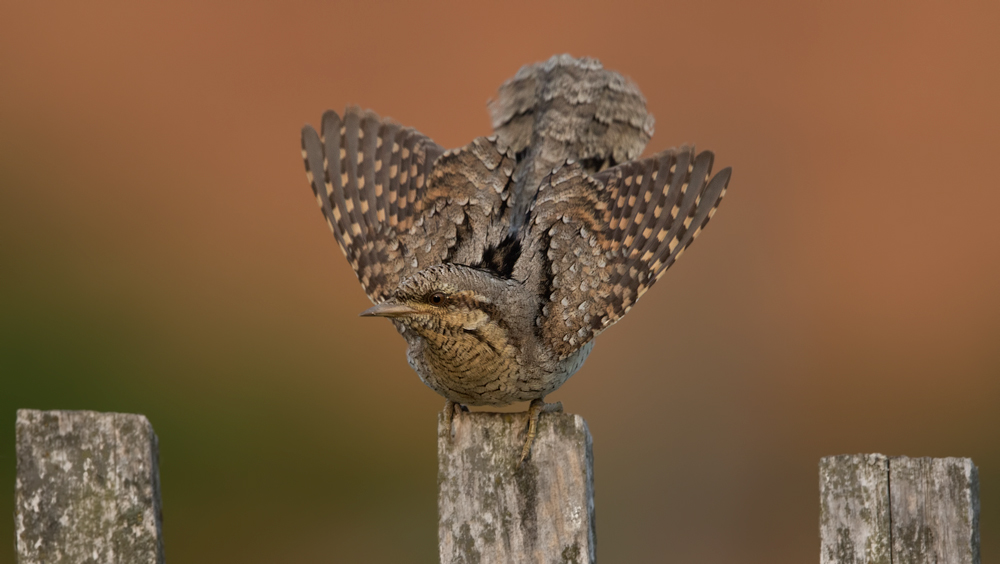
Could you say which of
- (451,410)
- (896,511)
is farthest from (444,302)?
(896,511)

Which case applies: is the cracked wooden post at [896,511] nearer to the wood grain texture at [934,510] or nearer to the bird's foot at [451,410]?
the wood grain texture at [934,510]

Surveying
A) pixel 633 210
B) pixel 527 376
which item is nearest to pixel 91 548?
pixel 527 376

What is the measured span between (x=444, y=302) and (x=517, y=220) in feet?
2.48

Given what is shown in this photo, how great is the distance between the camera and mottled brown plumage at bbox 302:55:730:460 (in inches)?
112

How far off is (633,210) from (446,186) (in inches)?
23.9

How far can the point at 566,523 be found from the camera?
2.19m

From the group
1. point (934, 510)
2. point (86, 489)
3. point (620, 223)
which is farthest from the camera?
point (620, 223)

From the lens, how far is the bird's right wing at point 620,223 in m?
3.17

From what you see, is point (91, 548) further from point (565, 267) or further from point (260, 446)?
point (260, 446)

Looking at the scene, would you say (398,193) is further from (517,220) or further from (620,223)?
(620,223)

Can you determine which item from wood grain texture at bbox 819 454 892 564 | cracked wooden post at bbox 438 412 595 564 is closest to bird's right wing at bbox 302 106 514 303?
cracked wooden post at bbox 438 412 595 564

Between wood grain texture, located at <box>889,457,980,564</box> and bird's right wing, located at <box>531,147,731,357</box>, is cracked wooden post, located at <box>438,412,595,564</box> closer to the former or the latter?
wood grain texture, located at <box>889,457,980,564</box>

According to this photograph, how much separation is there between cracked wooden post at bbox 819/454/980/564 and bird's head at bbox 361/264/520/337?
3.20 ft

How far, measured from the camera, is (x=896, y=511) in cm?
222
